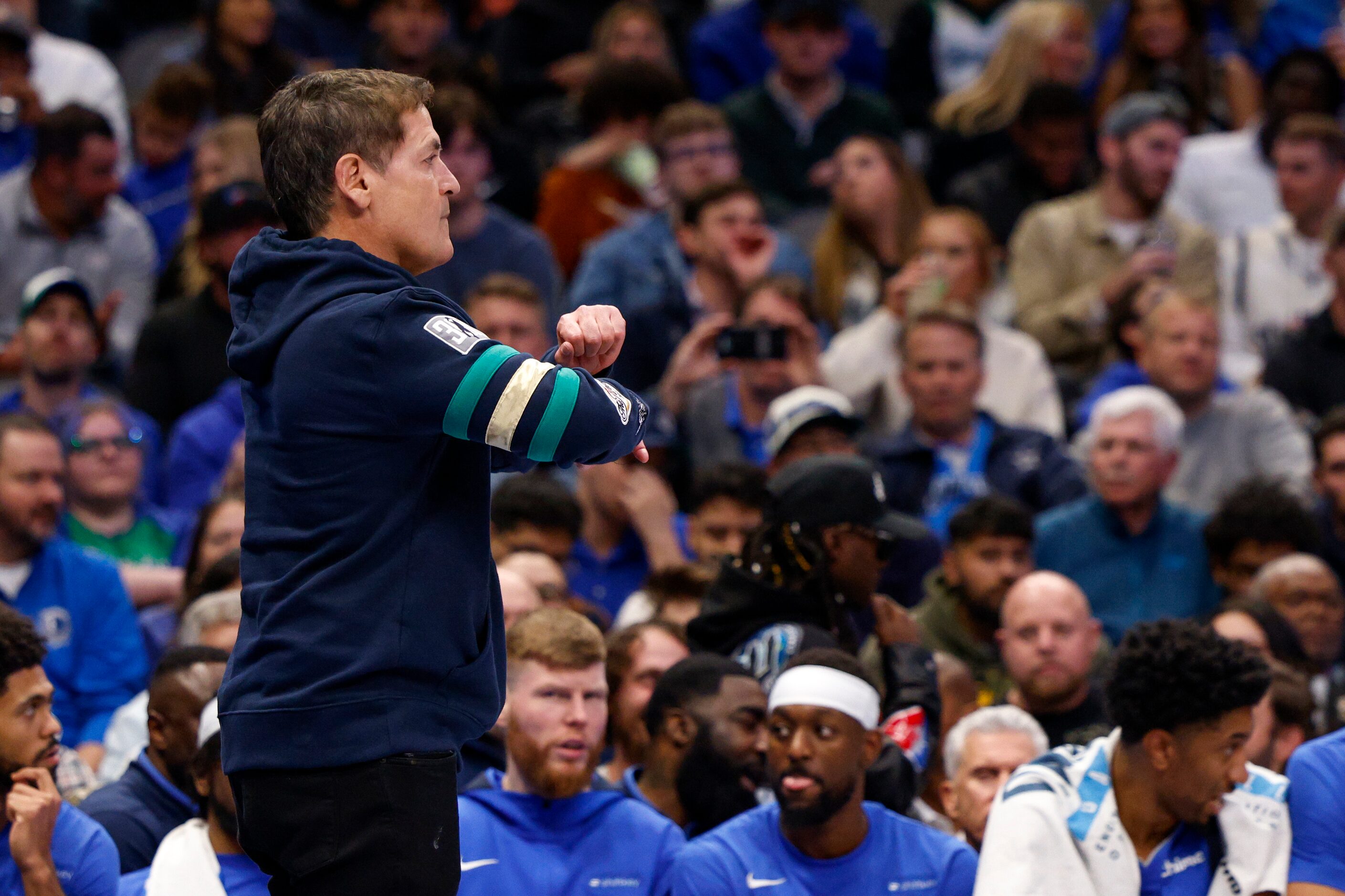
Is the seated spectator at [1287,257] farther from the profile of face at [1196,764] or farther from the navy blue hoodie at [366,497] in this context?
the navy blue hoodie at [366,497]

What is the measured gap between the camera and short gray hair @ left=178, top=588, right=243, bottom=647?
219 inches

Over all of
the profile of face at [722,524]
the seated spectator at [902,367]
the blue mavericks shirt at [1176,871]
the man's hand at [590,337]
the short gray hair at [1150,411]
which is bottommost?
the blue mavericks shirt at [1176,871]

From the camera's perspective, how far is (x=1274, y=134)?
10078mm

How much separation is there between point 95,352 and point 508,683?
12.6ft

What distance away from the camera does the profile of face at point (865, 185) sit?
9.09 metres

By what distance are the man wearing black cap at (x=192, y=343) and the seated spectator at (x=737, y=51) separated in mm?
3857

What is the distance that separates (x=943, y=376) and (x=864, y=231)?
162cm

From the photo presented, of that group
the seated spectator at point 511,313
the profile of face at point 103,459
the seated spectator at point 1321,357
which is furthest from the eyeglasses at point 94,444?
the seated spectator at point 1321,357

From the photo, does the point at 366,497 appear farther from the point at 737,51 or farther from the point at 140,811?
the point at 737,51

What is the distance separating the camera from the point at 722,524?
6926 mm

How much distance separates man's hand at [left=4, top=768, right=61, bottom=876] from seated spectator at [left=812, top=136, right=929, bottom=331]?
18.1ft

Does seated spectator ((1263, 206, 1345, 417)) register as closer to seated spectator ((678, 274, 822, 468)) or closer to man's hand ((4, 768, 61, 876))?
seated spectator ((678, 274, 822, 468))

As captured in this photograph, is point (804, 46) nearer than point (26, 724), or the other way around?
point (26, 724)

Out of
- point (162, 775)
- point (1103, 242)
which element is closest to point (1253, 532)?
point (1103, 242)
